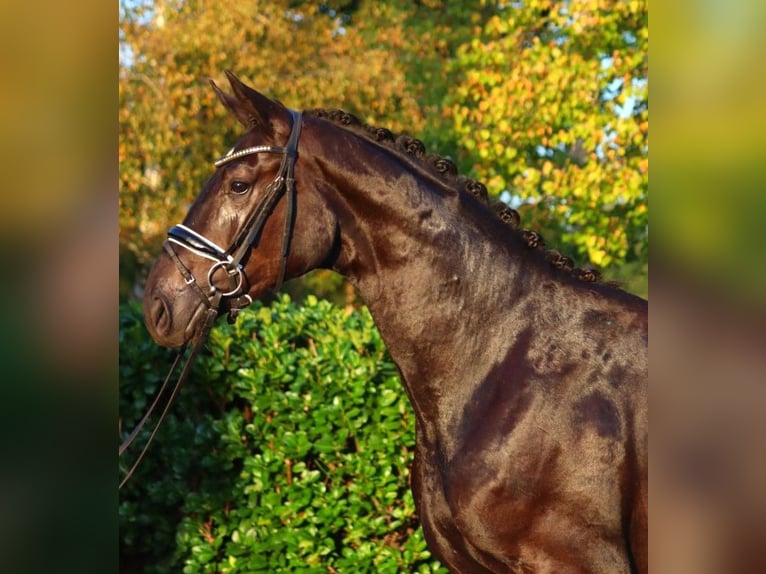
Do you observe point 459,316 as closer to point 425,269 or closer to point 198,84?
point 425,269

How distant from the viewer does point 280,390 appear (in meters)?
4.94

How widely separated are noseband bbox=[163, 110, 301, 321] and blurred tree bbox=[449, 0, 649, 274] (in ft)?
18.1

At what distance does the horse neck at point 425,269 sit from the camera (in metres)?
2.94

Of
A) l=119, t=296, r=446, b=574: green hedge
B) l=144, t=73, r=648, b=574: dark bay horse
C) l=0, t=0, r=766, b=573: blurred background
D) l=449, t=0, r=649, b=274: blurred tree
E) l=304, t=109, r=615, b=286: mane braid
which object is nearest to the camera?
l=0, t=0, r=766, b=573: blurred background

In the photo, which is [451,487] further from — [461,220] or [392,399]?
[392,399]

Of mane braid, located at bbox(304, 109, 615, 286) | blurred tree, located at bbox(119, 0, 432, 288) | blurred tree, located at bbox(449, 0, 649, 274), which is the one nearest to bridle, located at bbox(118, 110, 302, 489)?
mane braid, located at bbox(304, 109, 615, 286)

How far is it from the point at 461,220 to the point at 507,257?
20 centimetres

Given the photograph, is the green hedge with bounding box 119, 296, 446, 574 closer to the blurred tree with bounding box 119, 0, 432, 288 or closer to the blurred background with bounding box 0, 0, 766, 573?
the blurred background with bounding box 0, 0, 766, 573

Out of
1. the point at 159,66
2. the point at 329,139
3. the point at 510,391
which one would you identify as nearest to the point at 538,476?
the point at 510,391

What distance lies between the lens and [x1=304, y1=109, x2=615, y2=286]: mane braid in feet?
10.0

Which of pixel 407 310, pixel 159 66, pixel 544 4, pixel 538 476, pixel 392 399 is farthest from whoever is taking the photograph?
pixel 159 66

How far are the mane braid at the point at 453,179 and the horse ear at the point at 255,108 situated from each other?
0.54ft

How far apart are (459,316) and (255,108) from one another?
98 cm
